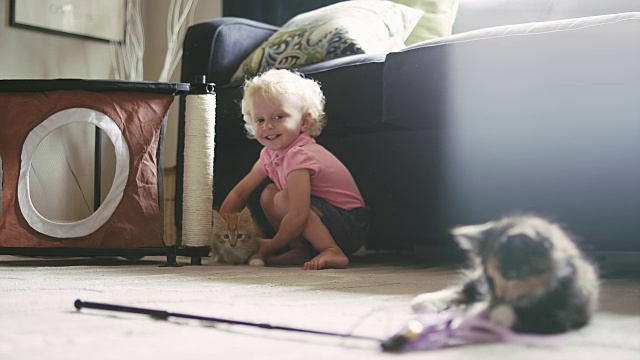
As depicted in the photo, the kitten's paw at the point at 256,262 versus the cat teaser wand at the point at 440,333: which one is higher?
the cat teaser wand at the point at 440,333

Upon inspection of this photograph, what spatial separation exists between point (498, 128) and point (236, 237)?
2.31 feet

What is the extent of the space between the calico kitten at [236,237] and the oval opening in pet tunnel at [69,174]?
0.29 meters

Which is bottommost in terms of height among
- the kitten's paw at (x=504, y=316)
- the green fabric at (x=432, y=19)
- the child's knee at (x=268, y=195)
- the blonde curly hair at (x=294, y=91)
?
the kitten's paw at (x=504, y=316)

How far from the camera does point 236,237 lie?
5.86ft

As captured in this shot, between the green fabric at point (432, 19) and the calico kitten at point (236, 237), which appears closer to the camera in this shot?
the calico kitten at point (236, 237)

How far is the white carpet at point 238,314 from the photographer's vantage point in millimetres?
683

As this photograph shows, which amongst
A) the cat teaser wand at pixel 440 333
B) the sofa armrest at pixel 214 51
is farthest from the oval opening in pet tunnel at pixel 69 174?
the cat teaser wand at pixel 440 333

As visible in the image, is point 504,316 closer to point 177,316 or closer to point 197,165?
point 177,316

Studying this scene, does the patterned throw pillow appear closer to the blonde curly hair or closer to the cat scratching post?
the blonde curly hair

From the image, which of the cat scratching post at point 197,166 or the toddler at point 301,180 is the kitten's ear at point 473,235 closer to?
the toddler at point 301,180

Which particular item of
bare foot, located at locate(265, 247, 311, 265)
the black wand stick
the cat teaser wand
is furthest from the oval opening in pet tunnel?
the cat teaser wand

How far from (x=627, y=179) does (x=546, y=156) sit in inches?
6.2

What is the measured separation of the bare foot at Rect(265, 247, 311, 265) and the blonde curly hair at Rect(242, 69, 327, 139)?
0.31m

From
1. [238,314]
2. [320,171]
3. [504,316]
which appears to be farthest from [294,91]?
[504,316]
